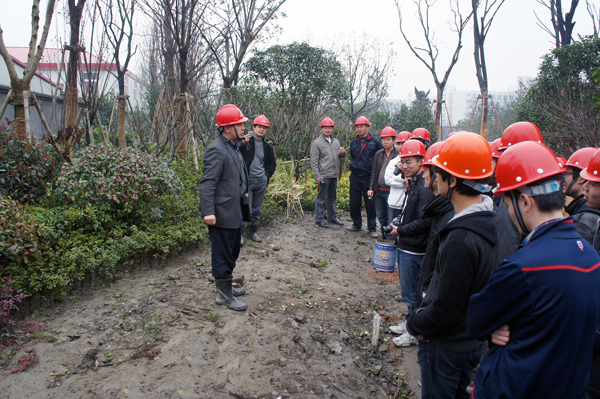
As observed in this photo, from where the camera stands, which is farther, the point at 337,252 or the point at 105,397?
the point at 337,252

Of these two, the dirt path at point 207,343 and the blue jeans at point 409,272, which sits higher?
the blue jeans at point 409,272

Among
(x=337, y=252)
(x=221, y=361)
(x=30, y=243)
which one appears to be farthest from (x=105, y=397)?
(x=337, y=252)

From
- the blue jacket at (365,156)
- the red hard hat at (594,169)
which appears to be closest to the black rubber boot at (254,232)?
the blue jacket at (365,156)

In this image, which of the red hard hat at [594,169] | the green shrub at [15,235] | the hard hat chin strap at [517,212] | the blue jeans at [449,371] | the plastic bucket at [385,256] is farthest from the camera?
the plastic bucket at [385,256]

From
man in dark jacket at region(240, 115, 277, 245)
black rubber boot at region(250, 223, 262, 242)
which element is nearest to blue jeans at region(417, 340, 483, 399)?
man in dark jacket at region(240, 115, 277, 245)

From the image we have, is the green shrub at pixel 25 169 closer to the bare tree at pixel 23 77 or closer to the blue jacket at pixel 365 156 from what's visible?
the bare tree at pixel 23 77

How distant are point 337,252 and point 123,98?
5387 mm

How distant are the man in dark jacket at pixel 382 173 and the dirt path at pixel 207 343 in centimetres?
180

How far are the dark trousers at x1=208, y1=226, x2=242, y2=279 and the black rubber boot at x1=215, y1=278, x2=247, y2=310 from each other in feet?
0.26

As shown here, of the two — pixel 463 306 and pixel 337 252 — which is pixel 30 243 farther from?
pixel 337 252

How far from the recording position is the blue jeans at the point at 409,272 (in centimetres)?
347

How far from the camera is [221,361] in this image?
3199 millimetres

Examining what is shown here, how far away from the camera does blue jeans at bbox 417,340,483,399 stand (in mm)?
1950

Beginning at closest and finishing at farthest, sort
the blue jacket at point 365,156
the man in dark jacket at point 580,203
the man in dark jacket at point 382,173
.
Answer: the man in dark jacket at point 580,203 → the man in dark jacket at point 382,173 → the blue jacket at point 365,156
